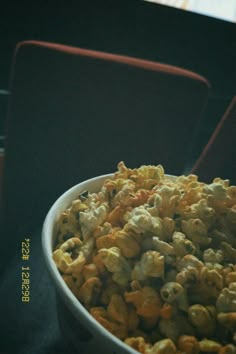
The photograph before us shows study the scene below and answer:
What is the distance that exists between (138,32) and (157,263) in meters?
0.45

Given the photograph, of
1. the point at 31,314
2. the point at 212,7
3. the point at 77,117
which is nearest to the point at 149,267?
the point at 31,314

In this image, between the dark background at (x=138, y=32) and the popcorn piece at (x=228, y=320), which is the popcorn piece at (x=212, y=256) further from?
the dark background at (x=138, y=32)

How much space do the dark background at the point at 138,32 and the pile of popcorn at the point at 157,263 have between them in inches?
8.3

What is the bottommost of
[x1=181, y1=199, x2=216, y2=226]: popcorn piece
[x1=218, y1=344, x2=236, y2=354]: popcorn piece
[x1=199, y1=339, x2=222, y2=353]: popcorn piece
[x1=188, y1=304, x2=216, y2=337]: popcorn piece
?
[x1=199, y1=339, x2=222, y2=353]: popcorn piece

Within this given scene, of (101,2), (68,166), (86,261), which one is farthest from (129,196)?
(101,2)

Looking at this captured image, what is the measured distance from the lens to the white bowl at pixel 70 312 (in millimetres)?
228

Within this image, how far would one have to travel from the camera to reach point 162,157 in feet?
1.65

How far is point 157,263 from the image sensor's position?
26 centimetres

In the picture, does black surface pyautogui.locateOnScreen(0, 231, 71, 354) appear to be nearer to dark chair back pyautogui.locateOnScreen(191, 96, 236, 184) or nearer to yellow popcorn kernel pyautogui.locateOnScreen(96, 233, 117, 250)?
yellow popcorn kernel pyautogui.locateOnScreen(96, 233, 117, 250)

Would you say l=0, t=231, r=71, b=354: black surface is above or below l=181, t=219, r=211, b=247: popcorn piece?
below

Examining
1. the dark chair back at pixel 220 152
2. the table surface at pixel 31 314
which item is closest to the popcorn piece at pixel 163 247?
the table surface at pixel 31 314

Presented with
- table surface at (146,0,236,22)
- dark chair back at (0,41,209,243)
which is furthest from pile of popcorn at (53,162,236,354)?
table surface at (146,0,236,22)

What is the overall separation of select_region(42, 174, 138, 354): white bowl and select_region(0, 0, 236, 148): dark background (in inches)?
7.3

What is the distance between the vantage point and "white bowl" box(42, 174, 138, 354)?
0.23m
